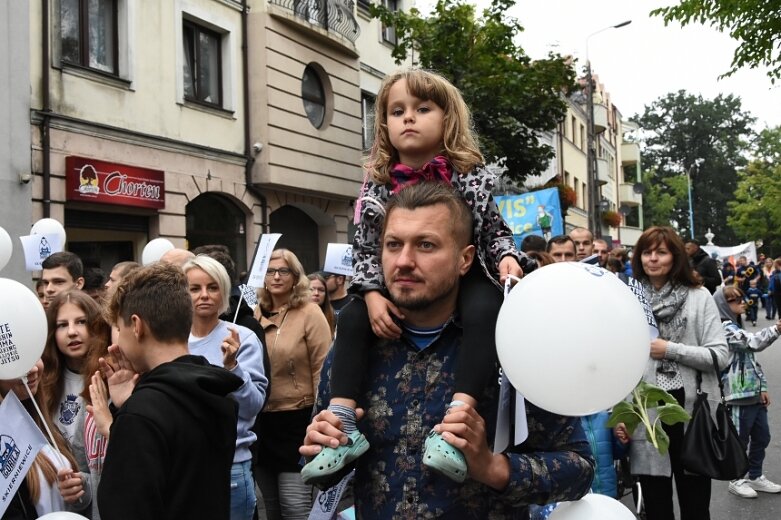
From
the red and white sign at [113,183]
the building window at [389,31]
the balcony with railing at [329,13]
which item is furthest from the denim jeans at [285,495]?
the building window at [389,31]

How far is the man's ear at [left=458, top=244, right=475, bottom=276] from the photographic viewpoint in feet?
7.76

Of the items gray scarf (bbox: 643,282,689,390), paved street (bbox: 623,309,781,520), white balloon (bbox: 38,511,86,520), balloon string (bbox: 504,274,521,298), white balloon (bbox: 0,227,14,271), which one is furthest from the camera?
white balloon (bbox: 0,227,14,271)

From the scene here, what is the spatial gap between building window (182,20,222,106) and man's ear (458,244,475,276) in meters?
13.5

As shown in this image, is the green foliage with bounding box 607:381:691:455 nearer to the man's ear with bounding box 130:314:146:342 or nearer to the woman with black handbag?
the woman with black handbag

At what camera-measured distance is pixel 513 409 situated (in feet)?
7.48

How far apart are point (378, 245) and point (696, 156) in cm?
8875

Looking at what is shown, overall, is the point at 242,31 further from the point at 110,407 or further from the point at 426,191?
the point at 426,191

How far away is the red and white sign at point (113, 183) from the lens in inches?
477

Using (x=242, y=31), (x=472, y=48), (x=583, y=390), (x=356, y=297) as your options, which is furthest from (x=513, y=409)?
(x=472, y=48)

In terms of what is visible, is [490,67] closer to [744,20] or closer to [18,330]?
[744,20]

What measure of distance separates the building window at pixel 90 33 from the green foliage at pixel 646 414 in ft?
37.0

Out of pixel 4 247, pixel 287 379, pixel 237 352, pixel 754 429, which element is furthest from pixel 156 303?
pixel 754 429

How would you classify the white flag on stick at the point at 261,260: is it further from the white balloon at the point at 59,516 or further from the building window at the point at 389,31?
the building window at the point at 389,31

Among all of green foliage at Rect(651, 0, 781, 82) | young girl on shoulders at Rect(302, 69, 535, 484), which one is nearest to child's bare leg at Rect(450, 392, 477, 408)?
young girl on shoulders at Rect(302, 69, 535, 484)
